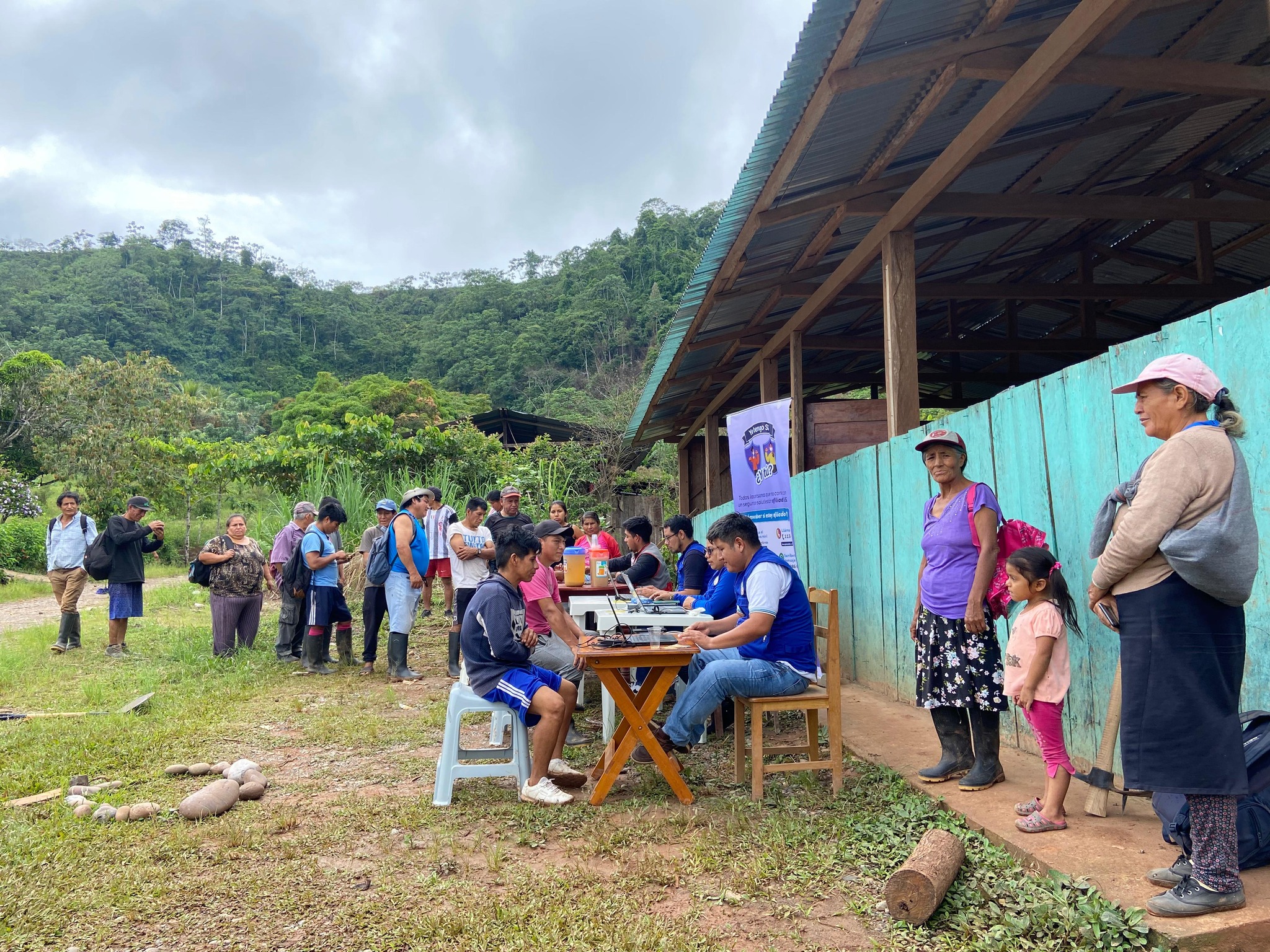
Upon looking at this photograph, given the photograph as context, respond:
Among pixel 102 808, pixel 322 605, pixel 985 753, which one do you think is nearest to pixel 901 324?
pixel 985 753

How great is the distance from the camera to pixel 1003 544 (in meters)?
3.66

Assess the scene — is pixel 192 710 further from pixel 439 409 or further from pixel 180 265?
pixel 180 265

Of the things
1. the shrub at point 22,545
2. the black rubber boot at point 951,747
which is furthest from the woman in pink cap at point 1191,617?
the shrub at point 22,545

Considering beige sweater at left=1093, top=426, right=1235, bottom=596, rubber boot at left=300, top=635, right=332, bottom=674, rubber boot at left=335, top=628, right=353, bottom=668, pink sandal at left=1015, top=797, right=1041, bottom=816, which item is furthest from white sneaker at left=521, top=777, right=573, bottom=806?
rubber boot at left=335, top=628, right=353, bottom=668

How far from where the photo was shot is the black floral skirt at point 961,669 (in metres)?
3.67

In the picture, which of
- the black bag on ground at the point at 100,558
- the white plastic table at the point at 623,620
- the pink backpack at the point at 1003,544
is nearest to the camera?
the pink backpack at the point at 1003,544

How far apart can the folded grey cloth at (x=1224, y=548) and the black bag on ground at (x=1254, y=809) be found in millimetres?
518

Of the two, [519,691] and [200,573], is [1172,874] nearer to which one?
[519,691]

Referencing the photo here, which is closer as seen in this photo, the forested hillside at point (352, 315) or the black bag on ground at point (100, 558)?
the black bag on ground at point (100, 558)

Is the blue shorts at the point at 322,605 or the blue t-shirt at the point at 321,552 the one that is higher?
the blue t-shirt at the point at 321,552

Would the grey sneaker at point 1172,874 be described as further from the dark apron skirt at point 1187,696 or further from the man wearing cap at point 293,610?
the man wearing cap at point 293,610

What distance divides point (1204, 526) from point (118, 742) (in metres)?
5.80

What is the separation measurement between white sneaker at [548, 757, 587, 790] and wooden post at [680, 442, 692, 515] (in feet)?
43.8

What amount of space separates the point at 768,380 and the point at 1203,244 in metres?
4.50
